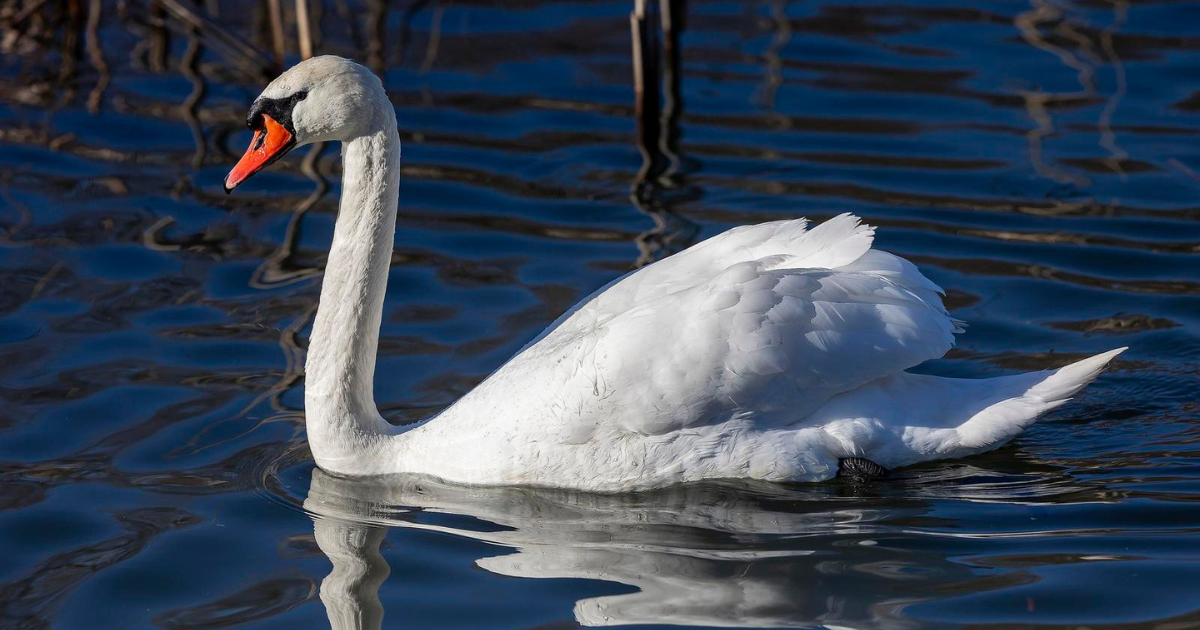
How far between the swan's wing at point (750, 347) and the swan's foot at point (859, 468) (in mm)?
266

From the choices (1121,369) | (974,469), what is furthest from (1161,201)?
(974,469)

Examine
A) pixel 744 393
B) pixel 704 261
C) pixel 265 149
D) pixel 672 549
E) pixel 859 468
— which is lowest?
pixel 672 549

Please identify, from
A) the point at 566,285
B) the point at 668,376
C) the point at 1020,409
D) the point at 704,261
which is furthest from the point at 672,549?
the point at 566,285

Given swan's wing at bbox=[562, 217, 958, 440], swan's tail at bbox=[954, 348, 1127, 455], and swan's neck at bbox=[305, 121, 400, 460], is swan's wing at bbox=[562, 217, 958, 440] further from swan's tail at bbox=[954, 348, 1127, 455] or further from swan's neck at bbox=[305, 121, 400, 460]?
swan's neck at bbox=[305, 121, 400, 460]

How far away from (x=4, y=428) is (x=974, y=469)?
14.6 feet

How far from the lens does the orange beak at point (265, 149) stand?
21.2 ft

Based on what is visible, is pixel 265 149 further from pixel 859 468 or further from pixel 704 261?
pixel 859 468

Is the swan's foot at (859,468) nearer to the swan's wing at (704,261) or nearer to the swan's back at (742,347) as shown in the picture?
the swan's back at (742,347)

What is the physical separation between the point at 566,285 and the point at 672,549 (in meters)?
3.19

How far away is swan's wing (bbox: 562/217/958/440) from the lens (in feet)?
20.3

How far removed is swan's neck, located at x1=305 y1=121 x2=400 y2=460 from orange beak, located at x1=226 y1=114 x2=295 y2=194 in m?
0.26

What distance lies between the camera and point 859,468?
21.1 ft

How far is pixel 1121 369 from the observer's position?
24.7 feet

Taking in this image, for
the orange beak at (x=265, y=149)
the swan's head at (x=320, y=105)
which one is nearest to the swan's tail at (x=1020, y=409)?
the swan's head at (x=320, y=105)
